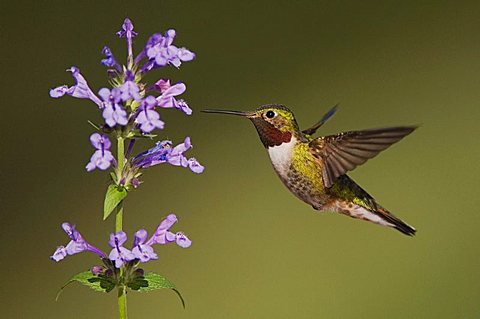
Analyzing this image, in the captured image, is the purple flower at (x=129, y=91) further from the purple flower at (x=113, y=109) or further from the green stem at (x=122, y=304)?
the green stem at (x=122, y=304)

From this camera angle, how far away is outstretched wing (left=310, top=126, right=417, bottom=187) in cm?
85

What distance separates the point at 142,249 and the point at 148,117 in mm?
138

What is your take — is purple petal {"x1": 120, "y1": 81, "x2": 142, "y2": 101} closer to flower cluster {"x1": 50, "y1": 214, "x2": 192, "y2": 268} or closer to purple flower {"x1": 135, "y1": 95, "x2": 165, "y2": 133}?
purple flower {"x1": 135, "y1": 95, "x2": 165, "y2": 133}

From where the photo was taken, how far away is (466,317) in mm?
2186

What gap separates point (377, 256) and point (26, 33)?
122 cm

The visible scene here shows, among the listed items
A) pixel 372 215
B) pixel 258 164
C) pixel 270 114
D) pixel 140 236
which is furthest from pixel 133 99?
pixel 258 164

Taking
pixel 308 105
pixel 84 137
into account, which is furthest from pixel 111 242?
pixel 308 105

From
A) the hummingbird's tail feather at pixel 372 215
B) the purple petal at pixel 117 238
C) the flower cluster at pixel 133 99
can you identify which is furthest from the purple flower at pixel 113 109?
the hummingbird's tail feather at pixel 372 215

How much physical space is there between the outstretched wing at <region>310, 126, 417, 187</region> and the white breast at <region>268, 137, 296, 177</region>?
31mm

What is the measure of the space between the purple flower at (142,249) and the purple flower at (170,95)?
0.12m

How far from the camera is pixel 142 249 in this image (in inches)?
27.6

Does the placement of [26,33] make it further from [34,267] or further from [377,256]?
[377,256]

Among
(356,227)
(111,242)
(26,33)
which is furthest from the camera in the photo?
(356,227)

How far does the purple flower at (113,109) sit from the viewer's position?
62 cm
